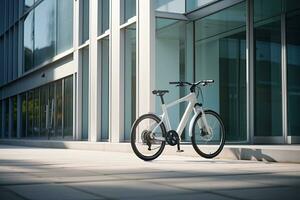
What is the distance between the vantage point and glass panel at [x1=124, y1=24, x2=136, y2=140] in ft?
42.7

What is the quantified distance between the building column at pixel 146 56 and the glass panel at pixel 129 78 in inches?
39.2

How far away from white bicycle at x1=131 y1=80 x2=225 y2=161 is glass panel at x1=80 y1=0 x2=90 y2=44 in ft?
31.3

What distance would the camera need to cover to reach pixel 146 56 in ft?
38.3

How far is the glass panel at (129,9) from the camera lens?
13.0m

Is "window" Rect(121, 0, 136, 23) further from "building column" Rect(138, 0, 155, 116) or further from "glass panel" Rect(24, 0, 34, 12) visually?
"glass panel" Rect(24, 0, 34, 12)

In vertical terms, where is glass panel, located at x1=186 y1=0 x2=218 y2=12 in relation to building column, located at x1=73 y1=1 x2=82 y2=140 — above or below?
above

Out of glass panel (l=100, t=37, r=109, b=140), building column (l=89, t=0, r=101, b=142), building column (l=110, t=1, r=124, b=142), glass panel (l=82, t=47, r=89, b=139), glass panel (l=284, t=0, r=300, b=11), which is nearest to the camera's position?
glass panel (l=284, t=0, r=300, b=11)

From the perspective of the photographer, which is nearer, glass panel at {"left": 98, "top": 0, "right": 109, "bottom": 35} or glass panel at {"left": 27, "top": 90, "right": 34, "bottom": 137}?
glass panel at {"left": 98, "top": 0, "right": 109, "bottom": 35}

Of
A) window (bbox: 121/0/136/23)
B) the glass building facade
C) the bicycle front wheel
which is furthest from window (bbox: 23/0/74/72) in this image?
the bicycle front wheel

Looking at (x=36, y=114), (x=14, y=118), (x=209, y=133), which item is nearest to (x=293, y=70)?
(x=209, y=133)

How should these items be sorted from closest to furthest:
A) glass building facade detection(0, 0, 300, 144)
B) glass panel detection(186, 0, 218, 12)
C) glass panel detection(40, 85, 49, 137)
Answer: glass building facade detection(0, 0, 300, 144) → glass panel detection(186, 0, 218, 12) → glass panel detection(40, 85, 49, 137)

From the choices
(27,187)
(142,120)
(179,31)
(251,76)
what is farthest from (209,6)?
(27,187)

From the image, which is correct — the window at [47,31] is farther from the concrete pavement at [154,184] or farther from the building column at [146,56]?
the concrete pavement at [154,184]

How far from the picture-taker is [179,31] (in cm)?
1381
